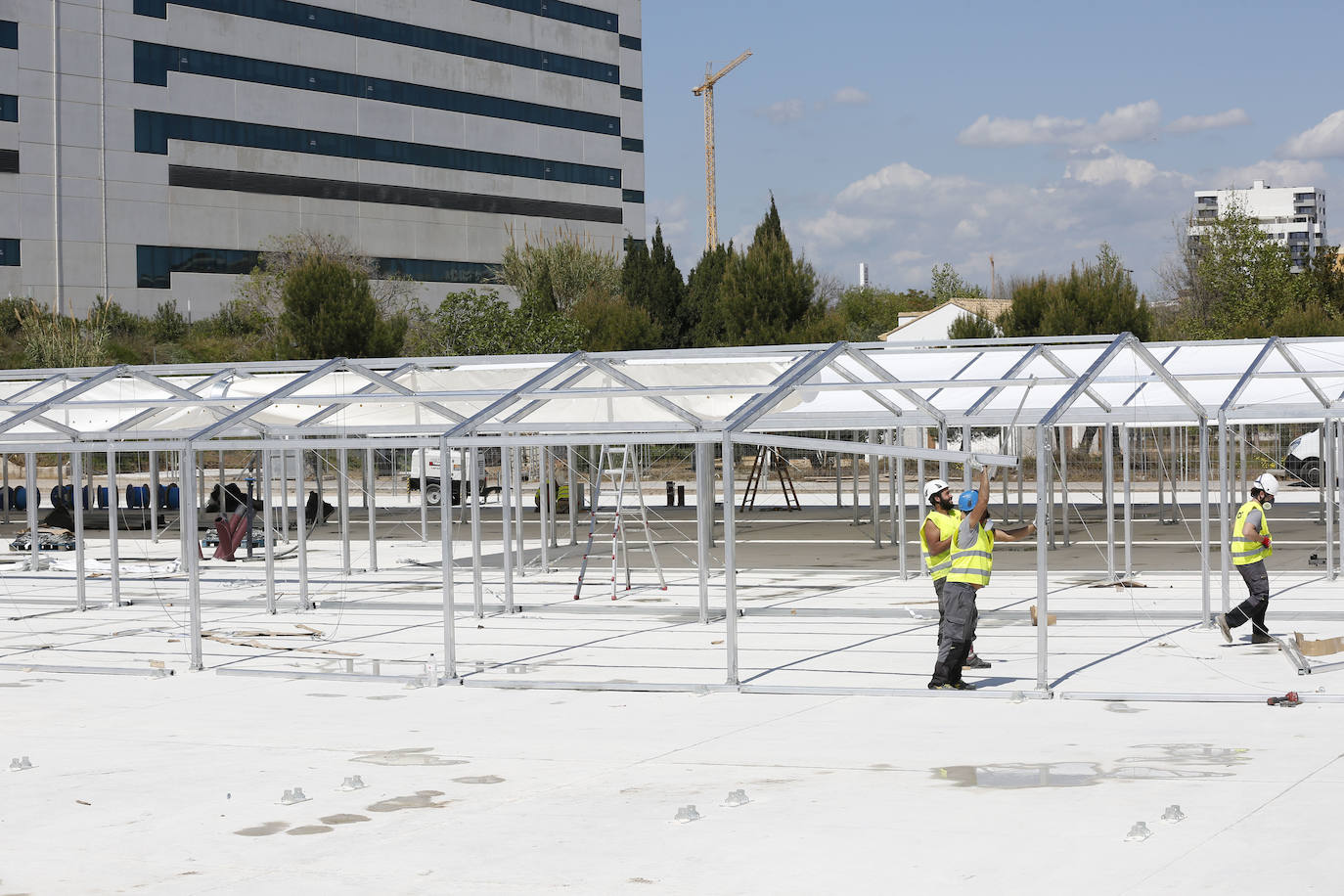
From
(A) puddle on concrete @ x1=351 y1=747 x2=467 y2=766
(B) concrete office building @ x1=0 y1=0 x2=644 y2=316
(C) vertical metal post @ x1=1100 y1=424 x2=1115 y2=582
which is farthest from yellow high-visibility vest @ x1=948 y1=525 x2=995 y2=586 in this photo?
(B) concrete office building @ x1=0 y1=0 x2=644 y2=316

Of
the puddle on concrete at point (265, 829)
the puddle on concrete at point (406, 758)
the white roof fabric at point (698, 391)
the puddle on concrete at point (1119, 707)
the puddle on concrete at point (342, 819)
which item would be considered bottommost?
the puddle on concrete at point (265, 829)

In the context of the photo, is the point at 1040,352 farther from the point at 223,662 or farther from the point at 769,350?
the point at 223,662

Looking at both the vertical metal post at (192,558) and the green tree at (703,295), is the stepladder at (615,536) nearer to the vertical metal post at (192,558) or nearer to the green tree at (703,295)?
the vertical metal post at (192,558)

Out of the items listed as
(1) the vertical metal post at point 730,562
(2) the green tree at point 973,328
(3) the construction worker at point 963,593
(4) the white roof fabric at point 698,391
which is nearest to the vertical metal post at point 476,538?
(4) the white roof fabric at point 698,391

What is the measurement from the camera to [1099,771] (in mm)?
8430

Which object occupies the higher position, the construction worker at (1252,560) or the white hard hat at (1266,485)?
the white hard hat at (1266,485)

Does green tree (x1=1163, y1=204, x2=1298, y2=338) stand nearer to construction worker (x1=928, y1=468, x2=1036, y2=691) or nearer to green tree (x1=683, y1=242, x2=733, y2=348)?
green tree (x1=683, y1=242, x2=733, y2=348)

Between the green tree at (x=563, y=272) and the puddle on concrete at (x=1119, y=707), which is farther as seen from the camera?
the green tree at (x=563, y=272)

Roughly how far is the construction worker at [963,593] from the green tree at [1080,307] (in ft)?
106

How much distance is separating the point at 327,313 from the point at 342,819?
4036cm

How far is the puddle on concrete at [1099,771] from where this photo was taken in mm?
8203

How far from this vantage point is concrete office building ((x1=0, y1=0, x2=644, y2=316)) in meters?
57.2

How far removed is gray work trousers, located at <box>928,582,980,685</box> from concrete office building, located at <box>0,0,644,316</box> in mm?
53359

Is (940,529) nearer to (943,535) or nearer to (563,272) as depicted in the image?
(943,535)
